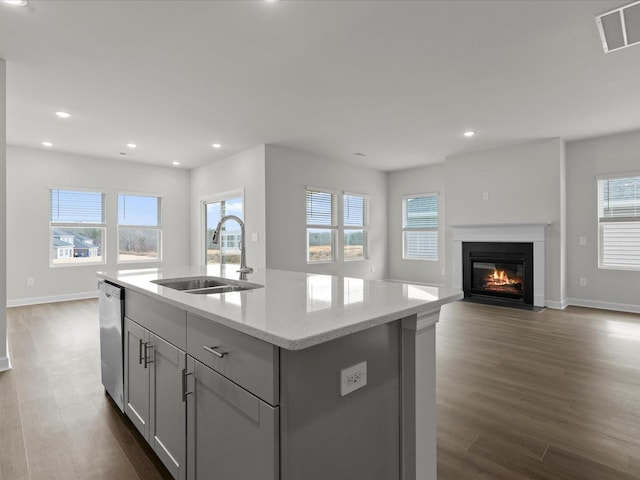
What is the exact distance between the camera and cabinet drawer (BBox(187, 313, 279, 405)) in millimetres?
986

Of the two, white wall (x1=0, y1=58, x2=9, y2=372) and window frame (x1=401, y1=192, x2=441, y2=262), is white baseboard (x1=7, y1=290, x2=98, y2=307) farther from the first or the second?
window frame (x1=401, y1=192, x2=441, y2=262)

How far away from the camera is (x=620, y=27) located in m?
2.51

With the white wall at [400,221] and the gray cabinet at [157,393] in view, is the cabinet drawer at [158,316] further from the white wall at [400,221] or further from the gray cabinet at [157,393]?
the white wall at [400,221]

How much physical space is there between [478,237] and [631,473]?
4671 millimetres

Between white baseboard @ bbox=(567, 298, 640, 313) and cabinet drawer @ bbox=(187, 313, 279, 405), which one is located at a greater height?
cabinet drawer @ bbox=(187, 313, 279, 405)

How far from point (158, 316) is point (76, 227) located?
5896 mm

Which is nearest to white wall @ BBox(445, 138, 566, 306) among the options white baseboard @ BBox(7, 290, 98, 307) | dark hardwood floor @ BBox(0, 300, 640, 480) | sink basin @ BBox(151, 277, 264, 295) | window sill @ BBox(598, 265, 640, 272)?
window sill @ BBox(598, 265, 640, 272)

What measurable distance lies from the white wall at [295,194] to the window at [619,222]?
4.05 metres

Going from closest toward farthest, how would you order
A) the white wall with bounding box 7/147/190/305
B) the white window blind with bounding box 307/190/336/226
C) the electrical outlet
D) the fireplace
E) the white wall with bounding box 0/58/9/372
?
the electrical outlet
the white wall with bounding box 0/58/9/372
the fireplace
the white wall with bounding box 7/147/190/305
the white window blind with bounding box 307/190/336/226

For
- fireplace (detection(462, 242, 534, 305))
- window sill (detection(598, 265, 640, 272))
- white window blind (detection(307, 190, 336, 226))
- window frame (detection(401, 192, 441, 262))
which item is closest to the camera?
window sill (detection(598, 265, 640, 272))

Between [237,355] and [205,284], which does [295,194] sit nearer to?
[205,284]

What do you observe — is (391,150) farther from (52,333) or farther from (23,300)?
(23,300)

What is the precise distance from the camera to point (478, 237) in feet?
19.7

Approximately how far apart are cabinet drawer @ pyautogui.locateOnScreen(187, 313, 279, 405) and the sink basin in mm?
636
